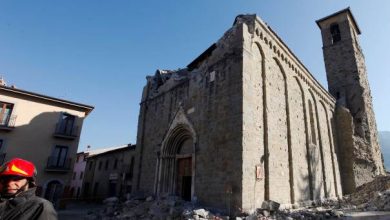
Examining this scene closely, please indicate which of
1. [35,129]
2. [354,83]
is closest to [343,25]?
[354,83]

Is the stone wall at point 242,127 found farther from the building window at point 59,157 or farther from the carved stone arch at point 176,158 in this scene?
the building window at point 59,157

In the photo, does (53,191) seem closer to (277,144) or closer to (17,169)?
(277,144)

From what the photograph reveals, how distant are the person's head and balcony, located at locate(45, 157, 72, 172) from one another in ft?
60.5

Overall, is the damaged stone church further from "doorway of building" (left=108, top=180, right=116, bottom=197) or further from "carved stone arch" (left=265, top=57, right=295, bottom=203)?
"doorway of building" (left=108, top=180, right=116, bottom=197)

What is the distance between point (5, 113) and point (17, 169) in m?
19.4

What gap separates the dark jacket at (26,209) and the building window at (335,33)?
31638mm

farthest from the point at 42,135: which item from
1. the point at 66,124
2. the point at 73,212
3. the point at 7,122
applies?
the point at 73,212

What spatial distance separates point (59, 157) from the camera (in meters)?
18.6

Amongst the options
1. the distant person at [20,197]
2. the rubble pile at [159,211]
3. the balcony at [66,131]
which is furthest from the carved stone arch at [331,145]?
the distant person at [20,197]

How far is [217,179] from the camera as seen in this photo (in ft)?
34.2

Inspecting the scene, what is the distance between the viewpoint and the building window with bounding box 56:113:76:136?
19.1 meters

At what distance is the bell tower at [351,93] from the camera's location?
68.7ft

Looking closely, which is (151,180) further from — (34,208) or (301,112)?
(34,208)

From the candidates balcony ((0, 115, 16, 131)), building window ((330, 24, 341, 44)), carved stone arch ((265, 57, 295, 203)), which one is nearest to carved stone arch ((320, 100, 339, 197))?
carved stone arch ((265, 57, 295, 203))
